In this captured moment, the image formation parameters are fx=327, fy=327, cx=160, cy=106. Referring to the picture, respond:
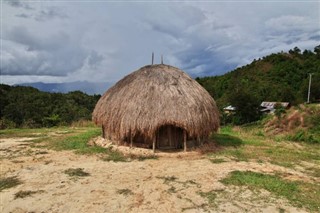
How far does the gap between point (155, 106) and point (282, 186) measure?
204 inches

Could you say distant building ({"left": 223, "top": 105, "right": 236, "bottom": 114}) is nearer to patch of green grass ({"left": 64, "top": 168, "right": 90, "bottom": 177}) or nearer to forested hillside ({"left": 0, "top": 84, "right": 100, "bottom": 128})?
forested hillside ({"left": 0, "top": 84, "right": 100, "bottom": 128})

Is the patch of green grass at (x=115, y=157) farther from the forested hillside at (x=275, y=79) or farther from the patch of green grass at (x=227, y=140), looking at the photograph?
the forested hillside at (x=275, y=79)

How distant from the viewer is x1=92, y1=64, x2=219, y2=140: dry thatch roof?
38.4 feet

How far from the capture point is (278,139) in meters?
16.1

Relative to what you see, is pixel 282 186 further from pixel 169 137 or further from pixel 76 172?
pixel 76 172

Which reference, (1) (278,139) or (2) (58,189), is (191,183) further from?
(1) (278,139)

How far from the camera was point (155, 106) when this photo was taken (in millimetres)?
11961

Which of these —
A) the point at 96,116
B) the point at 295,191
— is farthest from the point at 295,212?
the point at 96,116

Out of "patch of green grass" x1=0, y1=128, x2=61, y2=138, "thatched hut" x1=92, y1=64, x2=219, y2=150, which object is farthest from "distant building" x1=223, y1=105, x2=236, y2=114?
"patch of green grass" x1=0, y1=128, x2=61, y2=138

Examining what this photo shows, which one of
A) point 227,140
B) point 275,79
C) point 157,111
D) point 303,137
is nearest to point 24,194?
point 157,111

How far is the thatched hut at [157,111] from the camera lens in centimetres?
1173

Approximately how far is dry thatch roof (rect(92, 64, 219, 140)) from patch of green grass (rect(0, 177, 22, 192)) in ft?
13.4

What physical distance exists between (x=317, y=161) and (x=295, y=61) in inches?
1227

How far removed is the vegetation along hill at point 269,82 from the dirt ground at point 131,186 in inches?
649
